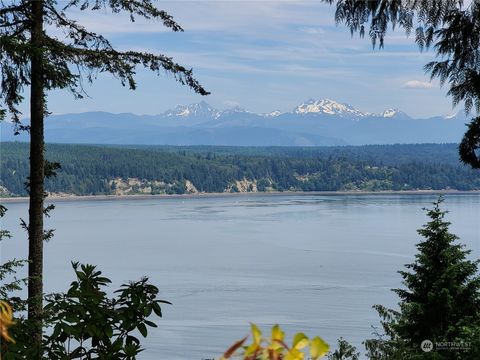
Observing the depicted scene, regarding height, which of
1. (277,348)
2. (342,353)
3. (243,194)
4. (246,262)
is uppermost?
(277,348)

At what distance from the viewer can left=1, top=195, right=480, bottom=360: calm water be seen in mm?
35469

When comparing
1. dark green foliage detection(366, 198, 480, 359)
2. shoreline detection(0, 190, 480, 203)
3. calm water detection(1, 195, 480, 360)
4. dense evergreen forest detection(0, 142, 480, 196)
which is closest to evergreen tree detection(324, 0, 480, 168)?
dark green foliage detection(366, 198, 480, 359)

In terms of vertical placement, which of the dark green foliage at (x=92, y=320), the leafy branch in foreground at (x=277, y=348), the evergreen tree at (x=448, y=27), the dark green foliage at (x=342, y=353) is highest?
the evergreen tree at (x=448, y=27)

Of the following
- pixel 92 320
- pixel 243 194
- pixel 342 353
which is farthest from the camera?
pixel 243 194

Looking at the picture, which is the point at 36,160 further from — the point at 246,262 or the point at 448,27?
the point at 246,262

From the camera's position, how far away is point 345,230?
80875mm

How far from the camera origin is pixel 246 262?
57.1 m

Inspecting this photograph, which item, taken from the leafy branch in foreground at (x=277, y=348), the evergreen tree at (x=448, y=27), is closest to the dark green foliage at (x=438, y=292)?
Result: the evergreen tree at (x=448, y=27)

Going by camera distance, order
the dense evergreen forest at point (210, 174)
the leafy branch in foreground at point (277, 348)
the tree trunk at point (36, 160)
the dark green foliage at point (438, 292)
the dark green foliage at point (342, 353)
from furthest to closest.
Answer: the dense evergreen forest at point (210, 174)
the dark green foliage at point (438, 292)
the dark green foliage at point (342, 353)
the tree trunk at point (36, 160)
the leafy branch in foreground at point (277, 348)

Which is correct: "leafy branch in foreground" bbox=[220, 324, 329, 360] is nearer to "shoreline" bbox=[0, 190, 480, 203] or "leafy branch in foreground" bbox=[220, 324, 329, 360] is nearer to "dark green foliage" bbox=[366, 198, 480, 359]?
"dark green foliage" bbox=[366, 198, 480, 359]

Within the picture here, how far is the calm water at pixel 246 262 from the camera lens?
3547 cm

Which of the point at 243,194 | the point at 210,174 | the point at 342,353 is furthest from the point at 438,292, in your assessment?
the point at 210,174

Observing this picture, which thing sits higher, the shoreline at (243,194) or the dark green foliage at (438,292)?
the dark green foliage at (438,292)

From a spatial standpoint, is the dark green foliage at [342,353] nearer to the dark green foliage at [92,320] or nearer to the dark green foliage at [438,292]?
the dark green foliage at [438,292]
